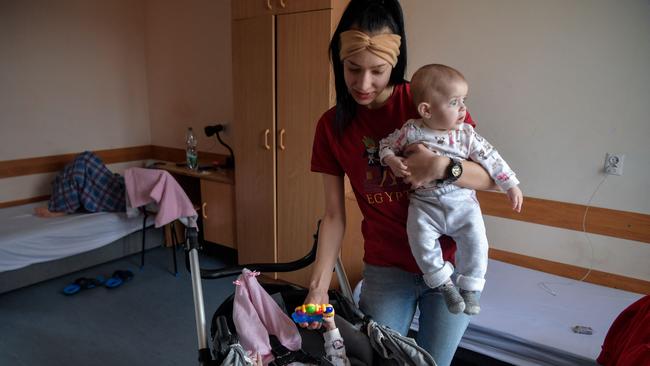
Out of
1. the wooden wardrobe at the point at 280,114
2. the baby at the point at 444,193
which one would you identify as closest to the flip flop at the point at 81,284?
the wooden wardrobe at the point at 280,114

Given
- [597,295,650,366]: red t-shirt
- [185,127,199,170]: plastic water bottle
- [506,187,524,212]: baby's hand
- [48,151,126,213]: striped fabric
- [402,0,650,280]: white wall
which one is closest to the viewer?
[506,187,524,212]: baby's hand

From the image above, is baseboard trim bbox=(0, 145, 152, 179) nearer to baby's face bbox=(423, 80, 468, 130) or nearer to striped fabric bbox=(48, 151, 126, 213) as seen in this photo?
striped fabric bbox=(48, 151, 126, 213)

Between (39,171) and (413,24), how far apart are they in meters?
3.30

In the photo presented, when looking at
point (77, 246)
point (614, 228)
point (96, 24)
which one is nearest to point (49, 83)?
Answer: point (96, 24)

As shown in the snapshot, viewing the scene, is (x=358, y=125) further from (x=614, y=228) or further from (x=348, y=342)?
(x=614, y=228)

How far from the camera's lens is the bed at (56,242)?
2896 mm

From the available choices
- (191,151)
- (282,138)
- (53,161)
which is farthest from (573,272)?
(53,161)

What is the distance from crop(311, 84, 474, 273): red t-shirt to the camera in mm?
1166

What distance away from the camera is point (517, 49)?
2.39 metres

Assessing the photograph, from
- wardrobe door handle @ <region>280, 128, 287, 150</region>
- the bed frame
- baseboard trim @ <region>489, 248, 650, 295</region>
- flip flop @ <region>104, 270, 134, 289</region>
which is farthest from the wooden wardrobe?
baseboard trim @ <region>489, 248, 650, 295</region>

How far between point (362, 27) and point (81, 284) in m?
2.94

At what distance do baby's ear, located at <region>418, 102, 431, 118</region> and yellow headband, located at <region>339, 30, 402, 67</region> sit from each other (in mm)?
131

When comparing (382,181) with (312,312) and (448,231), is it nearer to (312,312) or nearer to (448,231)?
(448,231)

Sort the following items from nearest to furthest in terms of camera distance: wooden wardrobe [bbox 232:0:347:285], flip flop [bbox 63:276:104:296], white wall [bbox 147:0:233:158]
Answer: wooden wardrobe [bbox 232:0:347:285]
flip flop [bbox 63:276:104:296]
white wall [bbox 147:0:233:158]
